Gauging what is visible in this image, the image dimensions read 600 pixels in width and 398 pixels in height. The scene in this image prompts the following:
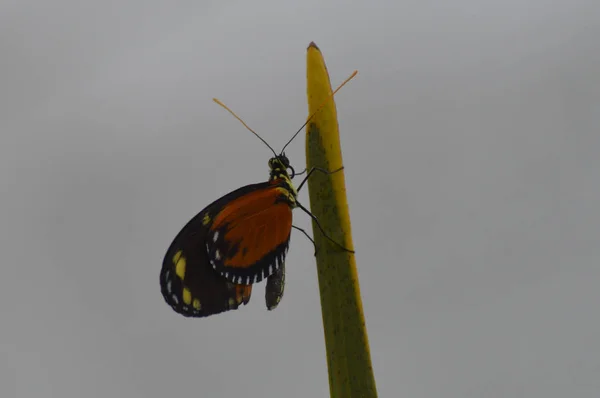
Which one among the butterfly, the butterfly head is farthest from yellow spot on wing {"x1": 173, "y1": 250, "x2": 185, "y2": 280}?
the butterfly head

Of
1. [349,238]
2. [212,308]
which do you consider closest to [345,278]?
[349,238]

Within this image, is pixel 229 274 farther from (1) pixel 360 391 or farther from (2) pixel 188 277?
(1) pixel 360 391

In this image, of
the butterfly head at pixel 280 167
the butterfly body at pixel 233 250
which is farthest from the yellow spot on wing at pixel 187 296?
the butterfly head at pixel 280 167

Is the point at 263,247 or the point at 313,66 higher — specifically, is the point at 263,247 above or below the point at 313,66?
below

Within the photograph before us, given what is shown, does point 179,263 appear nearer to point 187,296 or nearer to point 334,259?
point 187,296

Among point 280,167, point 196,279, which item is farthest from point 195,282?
point 280,167

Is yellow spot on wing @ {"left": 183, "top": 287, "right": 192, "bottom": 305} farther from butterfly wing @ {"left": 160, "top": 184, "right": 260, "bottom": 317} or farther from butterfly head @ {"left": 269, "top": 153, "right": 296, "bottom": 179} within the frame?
butterfly head @ {"left": 269, "top": 153, "right": 296, "bottom": 179}

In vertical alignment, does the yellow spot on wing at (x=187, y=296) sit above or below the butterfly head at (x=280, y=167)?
below

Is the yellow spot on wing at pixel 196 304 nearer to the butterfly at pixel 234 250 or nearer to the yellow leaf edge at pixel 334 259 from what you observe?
the butterfly at pixel 234 250
